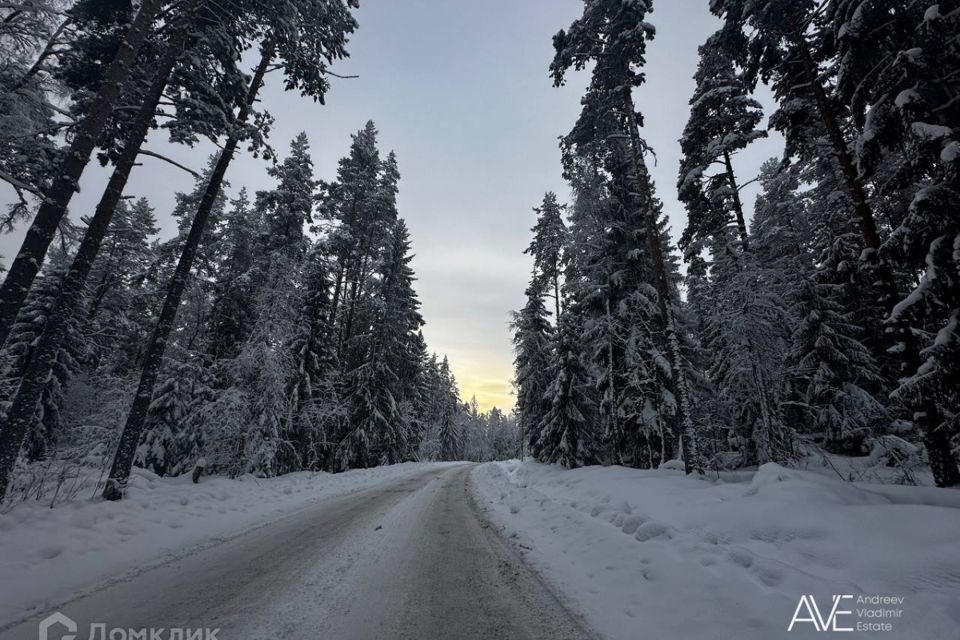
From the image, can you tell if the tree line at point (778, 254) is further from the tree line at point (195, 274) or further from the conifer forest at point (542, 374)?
the tree line at point (195, 274)

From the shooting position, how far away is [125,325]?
2592 cm

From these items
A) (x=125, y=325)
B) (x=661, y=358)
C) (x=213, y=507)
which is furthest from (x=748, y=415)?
(x=125, y=325)

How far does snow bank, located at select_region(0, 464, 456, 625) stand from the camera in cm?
444

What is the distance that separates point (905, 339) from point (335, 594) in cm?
1124

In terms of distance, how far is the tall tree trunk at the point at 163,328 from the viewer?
29.1ft

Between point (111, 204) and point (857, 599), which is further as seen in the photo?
point (111, 204)

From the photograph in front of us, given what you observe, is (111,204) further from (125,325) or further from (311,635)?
(125,325)

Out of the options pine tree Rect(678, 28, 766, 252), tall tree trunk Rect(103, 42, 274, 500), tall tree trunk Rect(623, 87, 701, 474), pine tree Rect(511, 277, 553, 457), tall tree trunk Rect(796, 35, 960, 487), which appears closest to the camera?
tall tree trunk Rect(796, 35, 960, 487)

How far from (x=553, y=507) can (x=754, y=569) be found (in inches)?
231

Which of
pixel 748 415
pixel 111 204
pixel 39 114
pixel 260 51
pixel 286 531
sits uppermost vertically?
pixel 260 51

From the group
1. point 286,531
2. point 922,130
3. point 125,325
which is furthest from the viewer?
point 125,325

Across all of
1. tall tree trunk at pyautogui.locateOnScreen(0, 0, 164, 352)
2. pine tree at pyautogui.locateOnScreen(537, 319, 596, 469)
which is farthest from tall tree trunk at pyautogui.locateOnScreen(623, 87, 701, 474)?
tall tree trunk at pyautogui.locateOnScreen(0, 0, 164, 352)

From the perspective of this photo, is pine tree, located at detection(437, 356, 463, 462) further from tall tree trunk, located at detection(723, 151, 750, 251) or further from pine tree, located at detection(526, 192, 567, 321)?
tall tree trunk, located at detection(723, 151, 750, 251)

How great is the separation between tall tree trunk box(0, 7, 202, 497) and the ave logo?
11.2m
